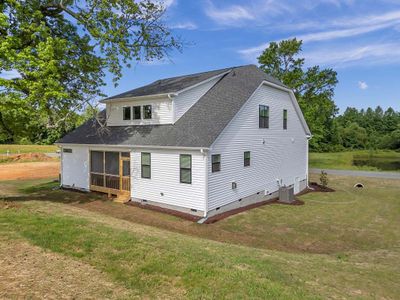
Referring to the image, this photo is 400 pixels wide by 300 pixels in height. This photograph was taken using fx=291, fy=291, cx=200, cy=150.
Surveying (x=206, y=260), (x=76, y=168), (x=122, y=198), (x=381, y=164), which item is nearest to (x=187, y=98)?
(x=122, y=198)

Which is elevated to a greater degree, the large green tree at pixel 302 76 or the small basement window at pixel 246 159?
the large green tree at pixel 302 76

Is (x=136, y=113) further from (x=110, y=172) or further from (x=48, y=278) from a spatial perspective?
(x=48, y=278)

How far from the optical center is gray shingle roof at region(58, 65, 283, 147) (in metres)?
13.4

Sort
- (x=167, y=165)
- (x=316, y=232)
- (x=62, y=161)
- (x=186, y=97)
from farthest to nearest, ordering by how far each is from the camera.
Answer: (x=62, y=161)
(x=186, y=97)
(x=167, y=165)
(x=316, y=232)

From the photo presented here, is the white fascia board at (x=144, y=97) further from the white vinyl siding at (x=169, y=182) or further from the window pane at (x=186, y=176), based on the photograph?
the window pane at (x=186, y=176)

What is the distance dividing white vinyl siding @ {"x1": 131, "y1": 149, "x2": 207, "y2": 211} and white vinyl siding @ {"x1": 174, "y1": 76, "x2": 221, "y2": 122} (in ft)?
9.11

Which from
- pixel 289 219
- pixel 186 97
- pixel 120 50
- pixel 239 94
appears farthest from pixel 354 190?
pixel 120 50

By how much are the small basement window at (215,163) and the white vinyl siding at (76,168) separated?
349 inches

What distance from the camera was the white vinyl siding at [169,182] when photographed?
41.5 ft

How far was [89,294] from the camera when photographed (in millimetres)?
4516

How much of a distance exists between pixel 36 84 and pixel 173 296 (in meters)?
9.98

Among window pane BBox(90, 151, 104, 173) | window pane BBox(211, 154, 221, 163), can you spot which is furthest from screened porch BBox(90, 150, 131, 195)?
window pane BBox(211, 154, 221, 163)

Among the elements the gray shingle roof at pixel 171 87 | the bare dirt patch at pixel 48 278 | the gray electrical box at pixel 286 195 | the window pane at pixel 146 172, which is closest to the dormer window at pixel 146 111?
the gray shingle roof at pixel 171 87

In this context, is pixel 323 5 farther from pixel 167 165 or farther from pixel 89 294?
pixel 89 294
